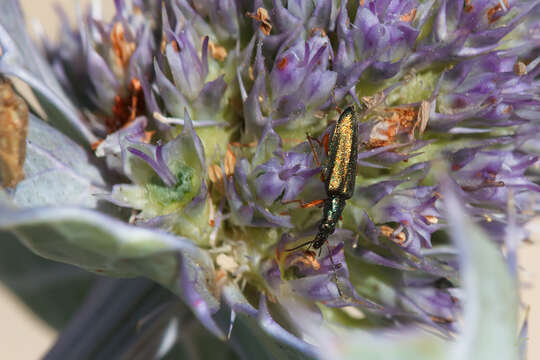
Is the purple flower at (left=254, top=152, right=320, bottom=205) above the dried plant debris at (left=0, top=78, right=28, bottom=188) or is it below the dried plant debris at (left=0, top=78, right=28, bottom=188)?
below

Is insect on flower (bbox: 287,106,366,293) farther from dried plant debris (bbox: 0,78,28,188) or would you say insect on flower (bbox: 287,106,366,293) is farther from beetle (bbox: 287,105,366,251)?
dried plant debris (bbox: 0,78,28,188)

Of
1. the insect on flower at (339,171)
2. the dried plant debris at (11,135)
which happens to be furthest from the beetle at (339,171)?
the dried plant debris at (11,135)

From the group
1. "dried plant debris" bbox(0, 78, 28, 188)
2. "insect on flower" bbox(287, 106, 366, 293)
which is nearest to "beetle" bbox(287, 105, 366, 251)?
"insect on flower" bbox(287, 106, 366, 293)

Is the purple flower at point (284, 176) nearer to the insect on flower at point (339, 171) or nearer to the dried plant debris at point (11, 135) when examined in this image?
the insect on flower at point (339, 171)

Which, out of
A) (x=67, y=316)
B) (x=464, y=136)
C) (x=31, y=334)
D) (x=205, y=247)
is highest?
(x=464, y=136)

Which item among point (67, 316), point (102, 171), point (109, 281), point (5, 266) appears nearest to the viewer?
point (102, 171)

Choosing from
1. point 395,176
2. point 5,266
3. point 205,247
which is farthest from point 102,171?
point 5,266

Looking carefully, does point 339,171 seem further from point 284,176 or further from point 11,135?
point 11,135

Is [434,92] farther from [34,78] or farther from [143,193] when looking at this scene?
[34,78]

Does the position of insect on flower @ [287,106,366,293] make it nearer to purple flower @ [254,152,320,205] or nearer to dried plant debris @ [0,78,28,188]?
purple flower @ [254,152,320,205]
